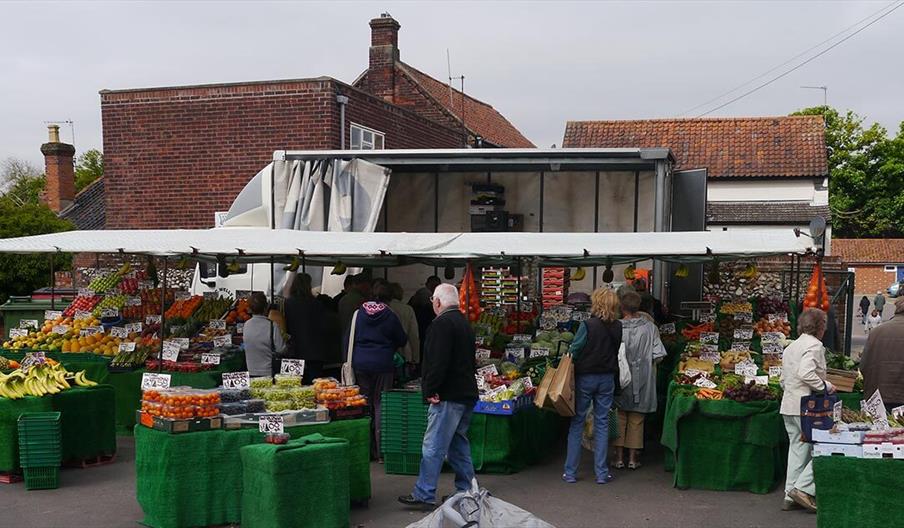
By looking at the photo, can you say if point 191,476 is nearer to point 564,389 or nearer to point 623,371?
point 564,389

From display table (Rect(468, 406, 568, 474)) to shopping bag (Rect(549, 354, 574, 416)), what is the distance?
0.55 meters

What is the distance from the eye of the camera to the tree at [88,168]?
54.5 meters

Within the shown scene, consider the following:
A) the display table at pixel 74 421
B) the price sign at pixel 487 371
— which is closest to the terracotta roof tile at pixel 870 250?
the price sign at pixel 487 371

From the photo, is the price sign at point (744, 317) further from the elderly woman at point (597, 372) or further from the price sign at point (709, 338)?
the elderly woman at point (597, 372)

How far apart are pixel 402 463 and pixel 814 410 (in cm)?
361

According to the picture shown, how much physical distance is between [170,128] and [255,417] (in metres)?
11.4

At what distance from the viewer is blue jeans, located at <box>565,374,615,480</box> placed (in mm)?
7262

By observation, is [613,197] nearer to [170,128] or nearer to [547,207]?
[547,207]

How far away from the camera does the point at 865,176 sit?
4628 cm

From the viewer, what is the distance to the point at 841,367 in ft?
26.0

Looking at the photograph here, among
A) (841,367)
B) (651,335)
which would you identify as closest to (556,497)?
(651,335)

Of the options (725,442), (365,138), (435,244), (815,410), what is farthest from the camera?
(365,138)

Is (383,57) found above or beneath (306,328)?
above

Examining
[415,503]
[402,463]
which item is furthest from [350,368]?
[415,503]
